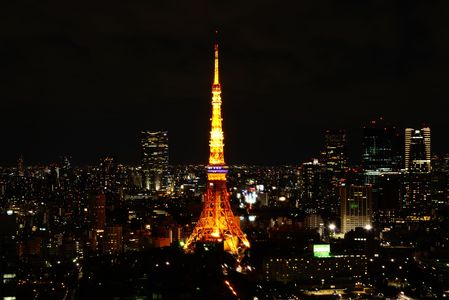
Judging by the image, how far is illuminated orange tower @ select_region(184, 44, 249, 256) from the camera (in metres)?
15.1

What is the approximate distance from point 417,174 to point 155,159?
13.5 metres

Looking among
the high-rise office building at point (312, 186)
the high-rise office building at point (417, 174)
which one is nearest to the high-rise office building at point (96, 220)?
the high-rise office building at point (312, 186)

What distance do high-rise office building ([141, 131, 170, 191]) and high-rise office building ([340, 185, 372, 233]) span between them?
546 inches

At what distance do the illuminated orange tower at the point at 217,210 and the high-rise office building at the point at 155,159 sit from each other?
19847 mm

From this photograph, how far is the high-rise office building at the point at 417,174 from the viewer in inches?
993

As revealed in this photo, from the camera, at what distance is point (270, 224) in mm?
21375

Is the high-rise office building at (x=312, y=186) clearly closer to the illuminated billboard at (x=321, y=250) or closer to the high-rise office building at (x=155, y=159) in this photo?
the high-rise office building at (x=155, y=159)

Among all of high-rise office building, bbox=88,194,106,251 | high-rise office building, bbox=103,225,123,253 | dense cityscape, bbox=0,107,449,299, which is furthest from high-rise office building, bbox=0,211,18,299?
high-rise office building, bbox=88,194,106,251

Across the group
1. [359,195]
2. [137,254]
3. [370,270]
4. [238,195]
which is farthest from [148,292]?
[238,195]

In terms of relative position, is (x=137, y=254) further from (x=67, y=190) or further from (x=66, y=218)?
(x=67, y=190)

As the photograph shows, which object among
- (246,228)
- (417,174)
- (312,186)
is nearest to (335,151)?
(312,186)

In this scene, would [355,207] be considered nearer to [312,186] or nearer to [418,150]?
[312,186]

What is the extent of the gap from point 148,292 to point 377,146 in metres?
22.9

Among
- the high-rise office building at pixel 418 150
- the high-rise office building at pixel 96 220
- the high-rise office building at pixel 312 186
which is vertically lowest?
the high-rise office building at pixel 96 220
